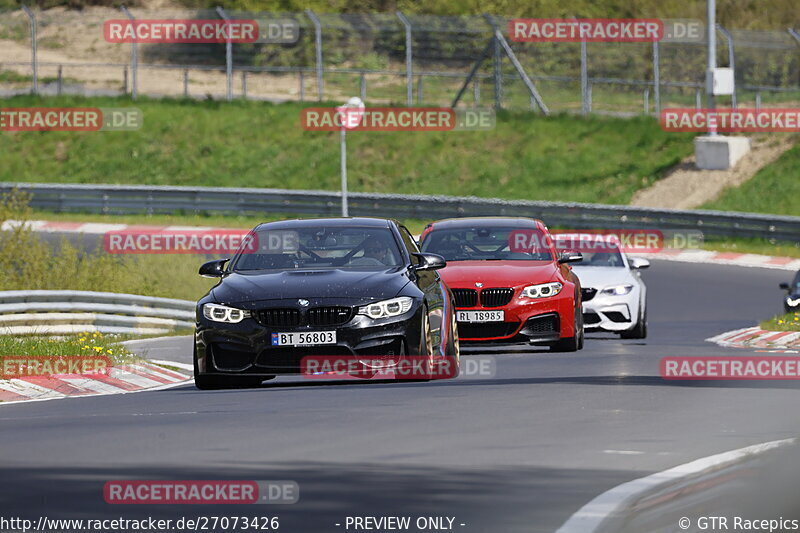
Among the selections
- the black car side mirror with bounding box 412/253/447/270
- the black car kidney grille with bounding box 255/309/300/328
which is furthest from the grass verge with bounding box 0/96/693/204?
the black car kidney grille with bounding box 255/309/300/328

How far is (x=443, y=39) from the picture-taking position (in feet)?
162

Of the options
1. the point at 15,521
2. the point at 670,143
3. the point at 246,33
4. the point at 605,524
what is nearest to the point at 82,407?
the point at 15,521

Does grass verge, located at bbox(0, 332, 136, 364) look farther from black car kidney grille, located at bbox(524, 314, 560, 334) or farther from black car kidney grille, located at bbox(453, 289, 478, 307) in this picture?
black car kidney grille, located at bbox(524, 314, 560, 334)

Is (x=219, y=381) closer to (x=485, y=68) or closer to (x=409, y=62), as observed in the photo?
(x=409, y=62)

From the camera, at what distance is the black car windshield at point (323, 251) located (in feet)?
49.9

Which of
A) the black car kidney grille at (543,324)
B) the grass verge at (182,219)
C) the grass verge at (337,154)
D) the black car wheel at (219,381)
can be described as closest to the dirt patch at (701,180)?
the grass verge at (337,154)

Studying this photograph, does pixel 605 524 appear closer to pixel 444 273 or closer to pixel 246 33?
pixel 444 273

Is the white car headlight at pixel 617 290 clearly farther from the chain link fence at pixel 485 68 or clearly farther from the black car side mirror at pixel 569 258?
the chain link fence at pixel 485 68

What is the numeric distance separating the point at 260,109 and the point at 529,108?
827 centimetres

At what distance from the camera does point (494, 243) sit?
65.8ft

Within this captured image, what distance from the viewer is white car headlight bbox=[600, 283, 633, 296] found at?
73.6ft

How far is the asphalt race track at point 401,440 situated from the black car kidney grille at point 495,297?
2.36ft

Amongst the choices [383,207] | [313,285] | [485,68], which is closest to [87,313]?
[313,285]

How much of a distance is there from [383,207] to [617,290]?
21705 mm
